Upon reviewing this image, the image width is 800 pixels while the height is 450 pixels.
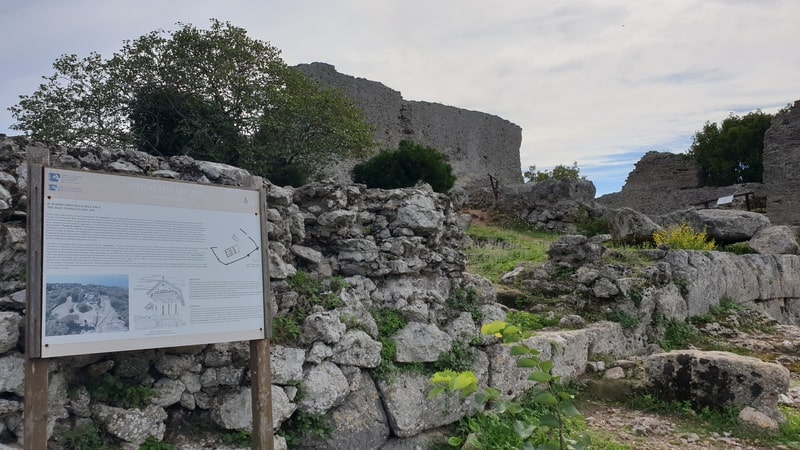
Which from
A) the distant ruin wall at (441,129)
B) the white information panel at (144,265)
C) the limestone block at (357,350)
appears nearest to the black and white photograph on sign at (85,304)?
the white information panel at (144,265)

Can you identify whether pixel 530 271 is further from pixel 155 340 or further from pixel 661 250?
pixel 155 340

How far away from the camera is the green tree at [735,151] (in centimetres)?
2772

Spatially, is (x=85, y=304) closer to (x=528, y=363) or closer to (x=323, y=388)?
(x=323, y=388)

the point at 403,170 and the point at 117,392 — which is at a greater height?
the point at 403,170

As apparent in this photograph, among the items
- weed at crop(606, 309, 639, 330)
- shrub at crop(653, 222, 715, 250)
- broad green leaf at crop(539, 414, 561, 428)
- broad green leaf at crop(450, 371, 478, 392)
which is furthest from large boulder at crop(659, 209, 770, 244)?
broad green leaf at crop(450, 371, 478, 392)

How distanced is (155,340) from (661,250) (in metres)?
7.07

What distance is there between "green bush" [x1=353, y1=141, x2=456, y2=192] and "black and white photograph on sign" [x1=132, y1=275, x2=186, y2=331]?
1080 cm

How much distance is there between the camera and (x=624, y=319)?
664cm

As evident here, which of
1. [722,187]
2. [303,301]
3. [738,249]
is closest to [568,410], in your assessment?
[303,301]

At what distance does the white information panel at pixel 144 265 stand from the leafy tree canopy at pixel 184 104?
7.65m

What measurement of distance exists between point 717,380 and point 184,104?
9.58m

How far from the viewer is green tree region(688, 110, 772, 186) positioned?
2772 centimetres

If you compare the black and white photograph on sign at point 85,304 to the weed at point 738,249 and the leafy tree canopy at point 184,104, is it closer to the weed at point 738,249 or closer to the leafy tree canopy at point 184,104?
the leafy tree canopy at point 184,104

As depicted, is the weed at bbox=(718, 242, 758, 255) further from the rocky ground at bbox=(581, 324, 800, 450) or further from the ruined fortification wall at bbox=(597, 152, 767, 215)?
the ruined fortification wall at bbox=(597, 152, 767, 215)
